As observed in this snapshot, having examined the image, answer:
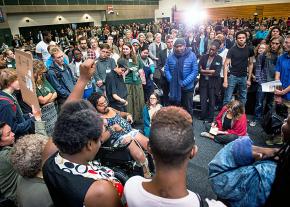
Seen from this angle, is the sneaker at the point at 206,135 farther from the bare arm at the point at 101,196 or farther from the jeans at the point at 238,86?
the bare arm at the point at 101,196

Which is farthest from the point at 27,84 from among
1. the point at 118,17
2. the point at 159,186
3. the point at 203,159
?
the point at 118,17

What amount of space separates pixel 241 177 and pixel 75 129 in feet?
3.10

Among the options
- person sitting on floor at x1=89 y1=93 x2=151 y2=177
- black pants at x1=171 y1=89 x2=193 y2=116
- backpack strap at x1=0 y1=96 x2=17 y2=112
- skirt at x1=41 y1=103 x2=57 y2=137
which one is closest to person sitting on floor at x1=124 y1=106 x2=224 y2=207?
person sitting on floor at x1=89 y1=93 x2=151 y2=177

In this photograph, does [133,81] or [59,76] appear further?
[133,81]

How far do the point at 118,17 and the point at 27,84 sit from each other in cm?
1943

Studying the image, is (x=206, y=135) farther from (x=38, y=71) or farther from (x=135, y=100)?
(x=38, y=71)

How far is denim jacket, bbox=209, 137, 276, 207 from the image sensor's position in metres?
1.16

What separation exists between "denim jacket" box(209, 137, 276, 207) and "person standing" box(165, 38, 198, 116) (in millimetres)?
2641

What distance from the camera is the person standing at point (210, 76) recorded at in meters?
4.00

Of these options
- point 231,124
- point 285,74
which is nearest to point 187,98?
point 231,124

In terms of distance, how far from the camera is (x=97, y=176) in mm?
1113

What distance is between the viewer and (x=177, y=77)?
3.98 meters

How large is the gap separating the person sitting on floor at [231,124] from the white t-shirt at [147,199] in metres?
2.82

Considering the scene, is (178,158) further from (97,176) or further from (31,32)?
(31,32)
